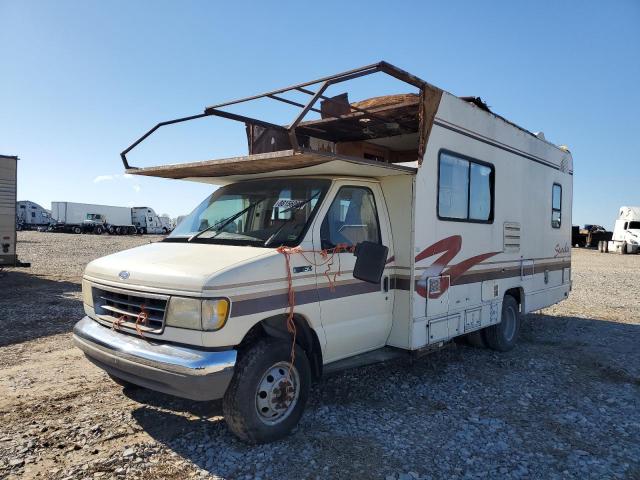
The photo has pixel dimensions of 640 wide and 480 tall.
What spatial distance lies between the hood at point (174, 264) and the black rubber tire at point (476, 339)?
14.1ft

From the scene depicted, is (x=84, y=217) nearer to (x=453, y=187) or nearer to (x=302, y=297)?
(x=453, y=187)

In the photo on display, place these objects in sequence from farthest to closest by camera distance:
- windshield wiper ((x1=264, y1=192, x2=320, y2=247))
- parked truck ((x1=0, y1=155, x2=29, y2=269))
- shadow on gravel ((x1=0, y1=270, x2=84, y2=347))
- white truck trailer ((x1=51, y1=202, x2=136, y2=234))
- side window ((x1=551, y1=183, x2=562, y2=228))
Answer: white truck trailer ((x1=51, y1=202, x2=136, y2=234)) < parked truck ((x1=0, y1=155, x2=29, y2=269)) < side window ((x1=551, y1=183, x2=562, y2=228)) < shadow on gravel ((x1=0, y1=270, x2=84, y2=347)) < windshield wiper ((x1=264, y1=192, x2=320, y2=247))

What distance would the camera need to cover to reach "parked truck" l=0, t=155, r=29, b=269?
13.0 meters

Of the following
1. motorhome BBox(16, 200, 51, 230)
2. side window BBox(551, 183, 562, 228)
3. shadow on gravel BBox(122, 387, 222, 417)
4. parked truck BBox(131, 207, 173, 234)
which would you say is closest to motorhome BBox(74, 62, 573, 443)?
shadow on gravel BBox(122, 387, 222, 417)

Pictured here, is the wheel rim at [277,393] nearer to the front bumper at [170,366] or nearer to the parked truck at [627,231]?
the front bumper at [170,366]

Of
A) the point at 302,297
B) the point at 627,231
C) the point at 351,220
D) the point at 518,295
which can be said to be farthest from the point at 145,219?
the point at 302,297

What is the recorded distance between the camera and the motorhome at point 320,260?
374 centimetres

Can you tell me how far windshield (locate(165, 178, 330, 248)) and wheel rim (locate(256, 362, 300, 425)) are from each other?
1066 mm

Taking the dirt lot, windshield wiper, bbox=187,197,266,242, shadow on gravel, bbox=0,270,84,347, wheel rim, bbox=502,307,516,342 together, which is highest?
windshield wiper, bbox=187,197,266,242

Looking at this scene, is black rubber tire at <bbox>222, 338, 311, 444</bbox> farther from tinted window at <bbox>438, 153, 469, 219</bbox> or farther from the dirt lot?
tinted window at <bbox>438, 153, 469, 219</bbox>

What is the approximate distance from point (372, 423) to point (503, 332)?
138 inches

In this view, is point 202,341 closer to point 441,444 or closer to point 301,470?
point 301,470

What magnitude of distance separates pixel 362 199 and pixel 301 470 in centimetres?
259

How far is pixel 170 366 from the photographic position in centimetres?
356
